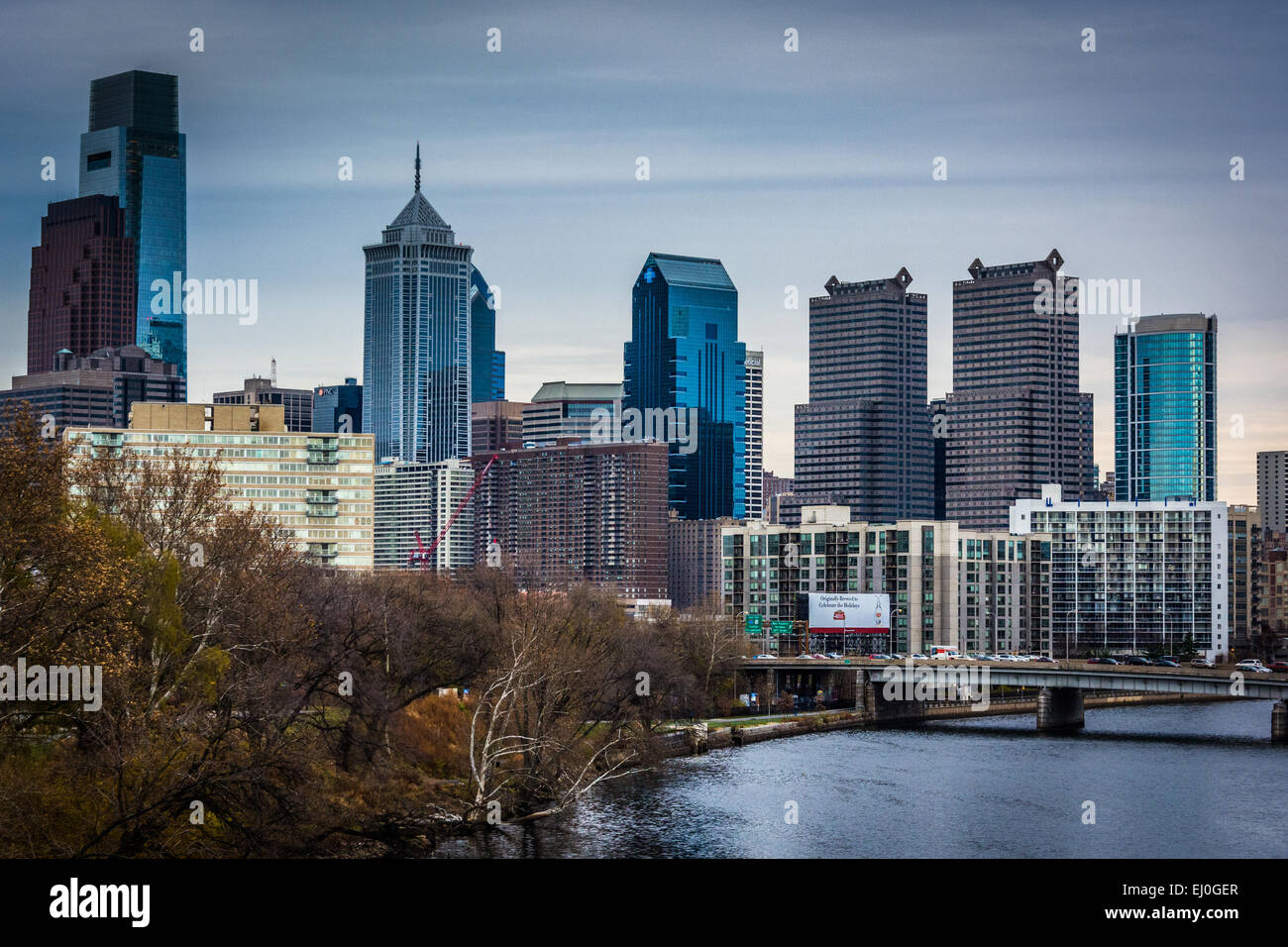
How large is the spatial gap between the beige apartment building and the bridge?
63723mm

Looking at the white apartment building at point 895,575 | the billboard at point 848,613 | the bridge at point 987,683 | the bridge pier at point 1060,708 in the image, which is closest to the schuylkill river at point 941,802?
the bridge at point 987,683

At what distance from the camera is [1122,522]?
198 metres

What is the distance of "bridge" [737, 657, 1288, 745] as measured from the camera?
10481cm

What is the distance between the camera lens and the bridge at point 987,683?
344ft

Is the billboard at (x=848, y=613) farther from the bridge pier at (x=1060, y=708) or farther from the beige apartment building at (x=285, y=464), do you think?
the beige apartment building at (x=285, y=464)

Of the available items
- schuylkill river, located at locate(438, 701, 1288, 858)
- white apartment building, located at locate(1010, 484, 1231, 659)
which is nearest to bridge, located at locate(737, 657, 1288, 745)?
schuylkill river, located at locate(438, 701, 1288, 858)

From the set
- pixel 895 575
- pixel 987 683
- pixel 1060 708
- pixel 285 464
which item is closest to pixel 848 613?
pixel 895 575

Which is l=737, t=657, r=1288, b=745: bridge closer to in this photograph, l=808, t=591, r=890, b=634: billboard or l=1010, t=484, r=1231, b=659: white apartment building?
l=808, t=591, r=890, b=634: billboard

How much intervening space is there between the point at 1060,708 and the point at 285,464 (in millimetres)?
99245

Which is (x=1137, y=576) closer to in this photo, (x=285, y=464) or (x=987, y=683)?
(x=987, y=683)

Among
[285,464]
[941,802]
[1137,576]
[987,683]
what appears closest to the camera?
[941,802]

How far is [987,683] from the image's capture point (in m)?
108

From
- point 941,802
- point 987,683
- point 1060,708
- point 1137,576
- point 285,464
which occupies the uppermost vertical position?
point 285,464

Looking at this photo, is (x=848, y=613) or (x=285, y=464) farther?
(x=285, y=464)
